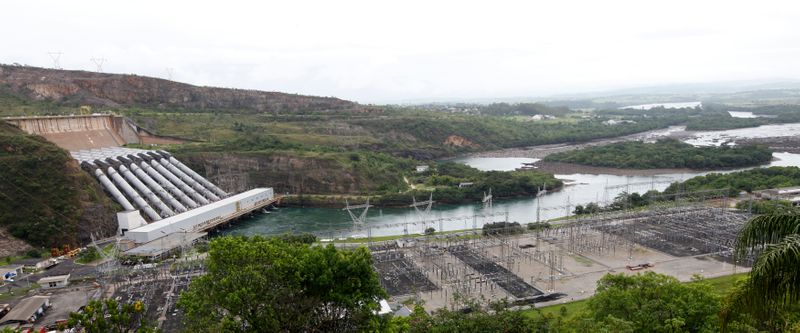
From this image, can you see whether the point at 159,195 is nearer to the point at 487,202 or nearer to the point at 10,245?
the point at 10,245

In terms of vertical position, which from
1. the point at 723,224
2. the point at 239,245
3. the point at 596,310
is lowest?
the point at 723,224

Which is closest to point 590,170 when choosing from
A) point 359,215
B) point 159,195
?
point 359,215

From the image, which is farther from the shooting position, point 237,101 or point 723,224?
point 237,101

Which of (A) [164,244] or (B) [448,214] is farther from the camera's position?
(B) [448,214]

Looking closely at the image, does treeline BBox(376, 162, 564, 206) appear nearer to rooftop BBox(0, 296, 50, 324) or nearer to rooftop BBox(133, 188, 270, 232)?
rooftop BBox(133, 188, 270, 232)

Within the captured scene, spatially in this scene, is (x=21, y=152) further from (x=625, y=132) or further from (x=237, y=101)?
(x=625, y=132)

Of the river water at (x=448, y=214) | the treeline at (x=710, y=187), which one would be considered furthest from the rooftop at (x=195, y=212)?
the treeline at (x=710, y=187)

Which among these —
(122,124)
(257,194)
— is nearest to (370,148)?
(257,194)
